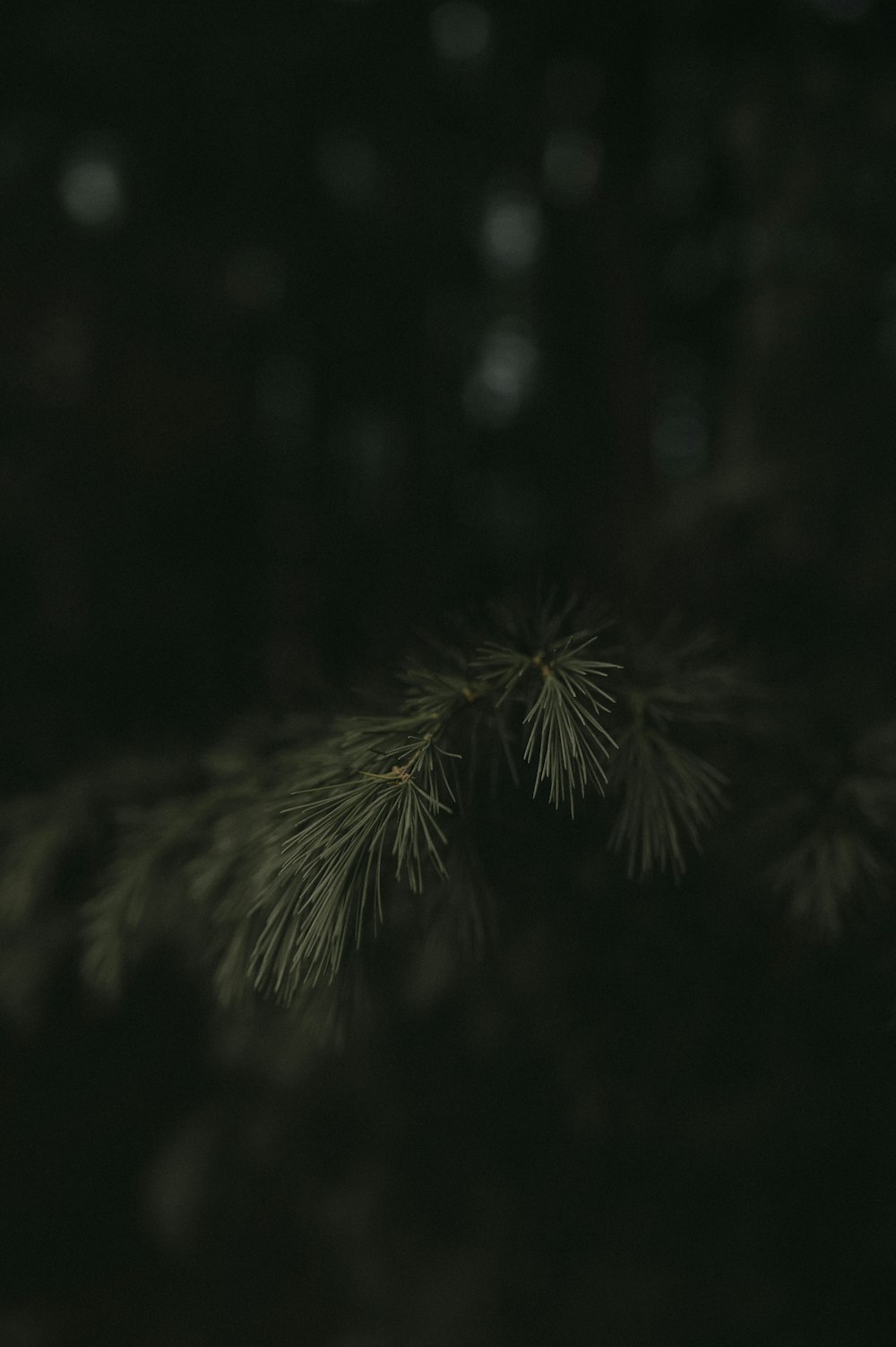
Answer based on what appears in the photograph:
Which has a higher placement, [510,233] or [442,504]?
[510,233]

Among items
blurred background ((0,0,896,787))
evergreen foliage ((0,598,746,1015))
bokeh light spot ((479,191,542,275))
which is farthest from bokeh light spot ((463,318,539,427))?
evergreen foliage ((0,598,746,1015))

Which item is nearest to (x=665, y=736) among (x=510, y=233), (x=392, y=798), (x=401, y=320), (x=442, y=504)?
(x=392, y=798)

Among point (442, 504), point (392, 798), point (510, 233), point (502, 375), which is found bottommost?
point (392, 798)

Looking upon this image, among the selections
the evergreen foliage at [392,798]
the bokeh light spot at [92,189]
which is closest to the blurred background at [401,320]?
the bokeh light spot at [92,189]

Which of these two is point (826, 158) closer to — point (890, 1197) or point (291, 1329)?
point (890, 1197)

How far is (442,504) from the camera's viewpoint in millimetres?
1603

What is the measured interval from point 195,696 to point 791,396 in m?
0.80

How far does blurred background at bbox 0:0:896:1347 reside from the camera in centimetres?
94

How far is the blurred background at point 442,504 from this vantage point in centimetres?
94

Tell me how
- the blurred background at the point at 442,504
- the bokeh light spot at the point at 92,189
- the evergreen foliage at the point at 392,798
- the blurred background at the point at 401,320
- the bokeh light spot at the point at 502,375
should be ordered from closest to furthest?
1. the evergreen foliage at the point at 392,798
2. the blurred background at the point at 442,504
3. the blurred background at the point at 401,320
4. the bokeh light spot at the point at 92,189
5. the bokeh light spot at the point at 502,375

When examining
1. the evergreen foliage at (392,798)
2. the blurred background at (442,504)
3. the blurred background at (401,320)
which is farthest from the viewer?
the blurred background at (401,320)

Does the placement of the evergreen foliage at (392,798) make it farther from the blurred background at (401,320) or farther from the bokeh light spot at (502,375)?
the bokeh light spot at (502,375)

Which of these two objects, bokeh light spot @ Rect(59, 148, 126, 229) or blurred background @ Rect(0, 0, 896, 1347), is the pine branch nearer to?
blurred background @ Rect(0, 0, 896, 1347)

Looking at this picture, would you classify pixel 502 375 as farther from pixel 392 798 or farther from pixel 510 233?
pixel 392 798
